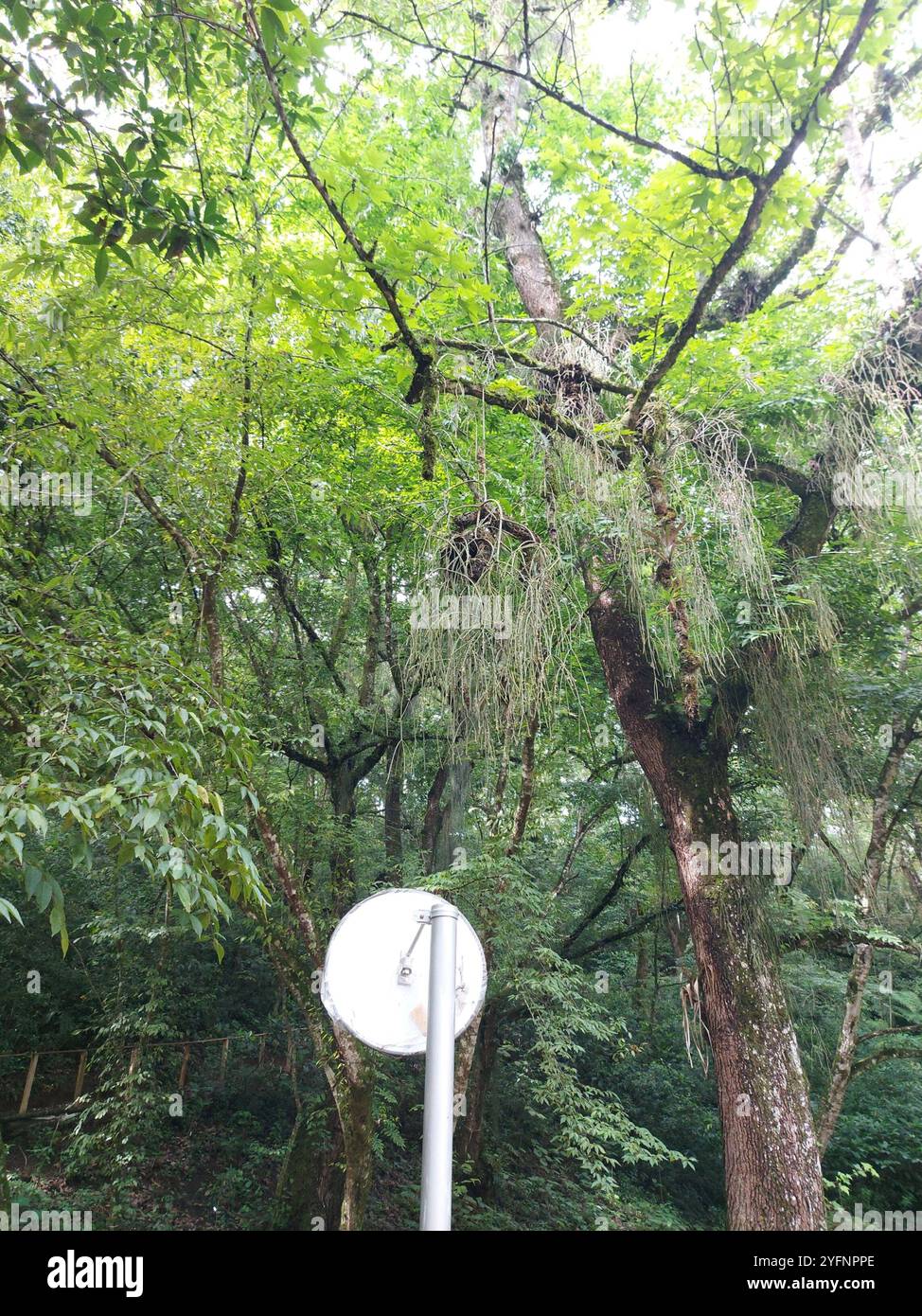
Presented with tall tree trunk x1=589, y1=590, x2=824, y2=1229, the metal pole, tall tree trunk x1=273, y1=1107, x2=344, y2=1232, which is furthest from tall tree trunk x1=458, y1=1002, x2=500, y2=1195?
the metal pole

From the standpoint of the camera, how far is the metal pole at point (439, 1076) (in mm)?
1191

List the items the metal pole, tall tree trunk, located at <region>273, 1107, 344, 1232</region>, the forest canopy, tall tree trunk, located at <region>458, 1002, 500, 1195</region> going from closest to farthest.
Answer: the metal pole
the forest canopy
tall tree trunk, located at <region>273, 1107, 344, 1232</region>
tall tree trunk, located at <region>458, 1002, 500, 1195</region>

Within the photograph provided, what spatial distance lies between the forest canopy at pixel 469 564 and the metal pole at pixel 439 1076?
0.87 m

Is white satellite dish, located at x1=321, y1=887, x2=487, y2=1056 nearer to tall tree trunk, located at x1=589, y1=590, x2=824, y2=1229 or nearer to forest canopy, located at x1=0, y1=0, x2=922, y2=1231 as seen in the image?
forest canopy, located at x1=0, y1=0, x2=922, y2=1231

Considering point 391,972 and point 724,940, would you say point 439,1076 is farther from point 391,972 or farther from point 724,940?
point 724,940

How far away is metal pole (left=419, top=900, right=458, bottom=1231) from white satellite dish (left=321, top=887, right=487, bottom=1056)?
3.6 inches

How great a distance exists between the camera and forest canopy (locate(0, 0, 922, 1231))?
2.41m

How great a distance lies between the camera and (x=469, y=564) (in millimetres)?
2893

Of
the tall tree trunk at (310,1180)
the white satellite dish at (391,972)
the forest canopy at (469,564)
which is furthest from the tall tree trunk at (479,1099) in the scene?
the white satellite dish at (391,972)

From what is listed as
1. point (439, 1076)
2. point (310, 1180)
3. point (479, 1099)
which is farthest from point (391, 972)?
point (479, 1099)

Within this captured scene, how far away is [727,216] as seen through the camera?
2.87m
